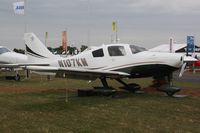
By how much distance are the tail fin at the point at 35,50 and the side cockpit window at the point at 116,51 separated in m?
3.64

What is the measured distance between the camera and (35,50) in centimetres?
1755

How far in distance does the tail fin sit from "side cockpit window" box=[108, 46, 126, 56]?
12.0 ft

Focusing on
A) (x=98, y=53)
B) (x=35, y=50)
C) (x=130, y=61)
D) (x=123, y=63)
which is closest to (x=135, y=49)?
(x=130, y=61)

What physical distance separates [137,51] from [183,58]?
1.73 meters

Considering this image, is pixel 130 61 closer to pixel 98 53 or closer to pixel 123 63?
pixel 123 63

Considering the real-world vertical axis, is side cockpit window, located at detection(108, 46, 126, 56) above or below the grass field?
above

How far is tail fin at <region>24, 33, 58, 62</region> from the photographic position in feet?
56.2

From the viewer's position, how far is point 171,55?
1339 cm

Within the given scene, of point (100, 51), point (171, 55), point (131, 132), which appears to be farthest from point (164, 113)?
point (100, 51)

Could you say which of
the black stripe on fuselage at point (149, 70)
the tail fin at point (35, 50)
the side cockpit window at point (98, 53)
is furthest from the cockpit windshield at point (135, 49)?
the tail fin at point (35, 50)

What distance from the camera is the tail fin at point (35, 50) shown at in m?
17.1

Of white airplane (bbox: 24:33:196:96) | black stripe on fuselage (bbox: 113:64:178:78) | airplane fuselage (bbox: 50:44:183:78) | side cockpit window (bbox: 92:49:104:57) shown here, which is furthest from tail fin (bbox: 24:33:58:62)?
black stripe on fuselage (bbox: 113:64:178:78)

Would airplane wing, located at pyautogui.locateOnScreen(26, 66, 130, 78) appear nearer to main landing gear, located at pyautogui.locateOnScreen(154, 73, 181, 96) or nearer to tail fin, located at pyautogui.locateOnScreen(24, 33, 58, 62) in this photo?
main landing gear, located at pyautogui.locateOnScreen(154, 73, 181, 96)

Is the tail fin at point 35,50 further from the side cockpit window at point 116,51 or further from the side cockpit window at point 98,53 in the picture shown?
the side cockpit window at point 116,51
